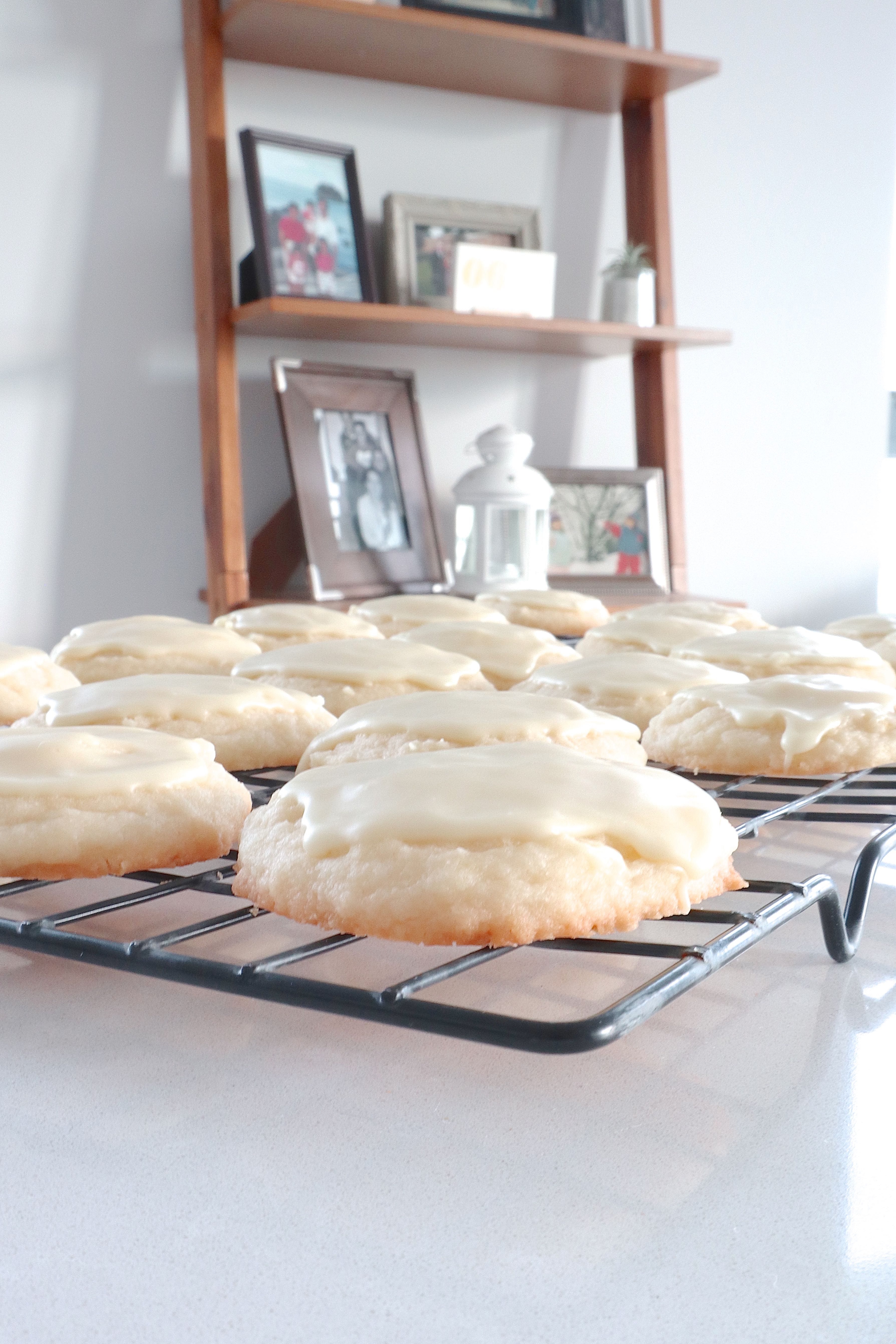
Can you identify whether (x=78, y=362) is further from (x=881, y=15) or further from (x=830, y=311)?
(x=881, y=15)

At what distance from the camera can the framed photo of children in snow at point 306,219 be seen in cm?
228

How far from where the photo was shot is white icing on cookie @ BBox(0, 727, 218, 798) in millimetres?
683

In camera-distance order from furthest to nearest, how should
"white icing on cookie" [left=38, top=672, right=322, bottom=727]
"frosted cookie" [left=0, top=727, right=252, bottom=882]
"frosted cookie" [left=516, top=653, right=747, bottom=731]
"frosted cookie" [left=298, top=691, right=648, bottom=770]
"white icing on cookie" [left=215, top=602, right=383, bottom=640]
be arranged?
"white icing on cookie" [left=215, top=602, right=383, bottom=640] → "frosted cookie" [left=516, top=653, right=747, bottom=731] → "white icing on cookie" [left=38, top=672, right=322, bottom=727] → "frosted cookie" [left=298, top=691, right=648, bottom=770] → "frosted cookie" [left=0, top=727, right=252, bottom=882]

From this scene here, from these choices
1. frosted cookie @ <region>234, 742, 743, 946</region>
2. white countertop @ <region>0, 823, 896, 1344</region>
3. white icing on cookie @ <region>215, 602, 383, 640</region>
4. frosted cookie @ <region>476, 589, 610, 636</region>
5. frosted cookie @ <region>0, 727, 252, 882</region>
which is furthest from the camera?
frosted cookie @ <region>476, 589, 610, 636</region>

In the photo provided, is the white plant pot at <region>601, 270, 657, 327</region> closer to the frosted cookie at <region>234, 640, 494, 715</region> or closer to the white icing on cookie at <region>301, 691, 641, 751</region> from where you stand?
the frosted cookie at <region>234, 640, 494, 715</region>

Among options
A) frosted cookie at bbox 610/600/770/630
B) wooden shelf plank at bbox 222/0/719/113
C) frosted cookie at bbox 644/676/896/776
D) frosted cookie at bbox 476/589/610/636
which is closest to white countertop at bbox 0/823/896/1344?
frosted cookie at bbox 644/676/896/776

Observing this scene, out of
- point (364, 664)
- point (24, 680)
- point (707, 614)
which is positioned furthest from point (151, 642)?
point (707, 614)

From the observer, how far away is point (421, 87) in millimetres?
2662

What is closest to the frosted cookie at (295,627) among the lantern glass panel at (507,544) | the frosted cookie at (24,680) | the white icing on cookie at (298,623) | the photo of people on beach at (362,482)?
the white icing on cookie at (298,623)

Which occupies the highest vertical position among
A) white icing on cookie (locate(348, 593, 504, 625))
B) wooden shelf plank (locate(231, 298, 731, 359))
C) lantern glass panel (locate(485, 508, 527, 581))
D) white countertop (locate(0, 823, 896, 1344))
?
wooden shelf plank (locate(231, 298, 731, 359))

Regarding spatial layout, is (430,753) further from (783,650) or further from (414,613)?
(414,613)

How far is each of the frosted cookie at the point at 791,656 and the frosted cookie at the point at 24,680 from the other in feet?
2.08

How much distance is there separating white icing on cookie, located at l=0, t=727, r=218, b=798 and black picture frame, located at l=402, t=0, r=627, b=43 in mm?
2166

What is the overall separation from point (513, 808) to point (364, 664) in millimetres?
568
